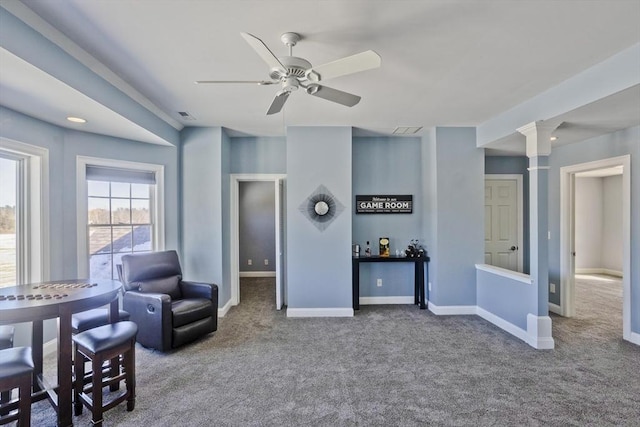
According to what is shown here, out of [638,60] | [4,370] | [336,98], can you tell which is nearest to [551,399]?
[638,60]

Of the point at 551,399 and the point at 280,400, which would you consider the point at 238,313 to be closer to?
the point at 280,400

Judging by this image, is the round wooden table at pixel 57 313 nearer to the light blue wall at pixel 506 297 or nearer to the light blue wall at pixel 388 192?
the light blue wall at pixel 388 192

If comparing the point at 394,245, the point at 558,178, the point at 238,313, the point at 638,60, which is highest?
the point at 638,60

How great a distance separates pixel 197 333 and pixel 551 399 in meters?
3.28

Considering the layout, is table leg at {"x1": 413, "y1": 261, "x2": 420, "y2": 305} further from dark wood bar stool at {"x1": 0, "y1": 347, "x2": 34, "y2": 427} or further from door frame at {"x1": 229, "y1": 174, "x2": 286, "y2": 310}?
dark wood bar stool at {"x1": 0, "y1": 347, "x2": 34, "y2": 427}

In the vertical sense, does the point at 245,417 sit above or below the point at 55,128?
below

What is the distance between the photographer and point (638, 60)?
216 centimetres

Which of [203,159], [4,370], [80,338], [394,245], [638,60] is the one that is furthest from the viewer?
[394,245]

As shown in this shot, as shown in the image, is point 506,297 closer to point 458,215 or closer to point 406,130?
point 458,215

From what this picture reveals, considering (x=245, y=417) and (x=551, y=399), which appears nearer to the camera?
(x=245, y=417)

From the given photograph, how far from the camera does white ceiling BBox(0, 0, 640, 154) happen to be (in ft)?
5.84

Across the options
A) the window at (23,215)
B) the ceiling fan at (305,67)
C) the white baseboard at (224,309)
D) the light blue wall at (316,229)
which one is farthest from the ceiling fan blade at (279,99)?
the white baseboard at (224,309)

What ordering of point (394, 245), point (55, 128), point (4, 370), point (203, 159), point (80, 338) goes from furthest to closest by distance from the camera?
point (394, 245) < point (203, 159) < point (55, 128) < point (80, 338) < point (4, 370)

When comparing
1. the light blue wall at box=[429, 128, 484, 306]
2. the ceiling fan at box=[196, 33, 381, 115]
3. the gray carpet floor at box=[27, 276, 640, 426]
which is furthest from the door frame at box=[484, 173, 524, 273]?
the ceiling fan at box=[196, 33, 381, 115]
